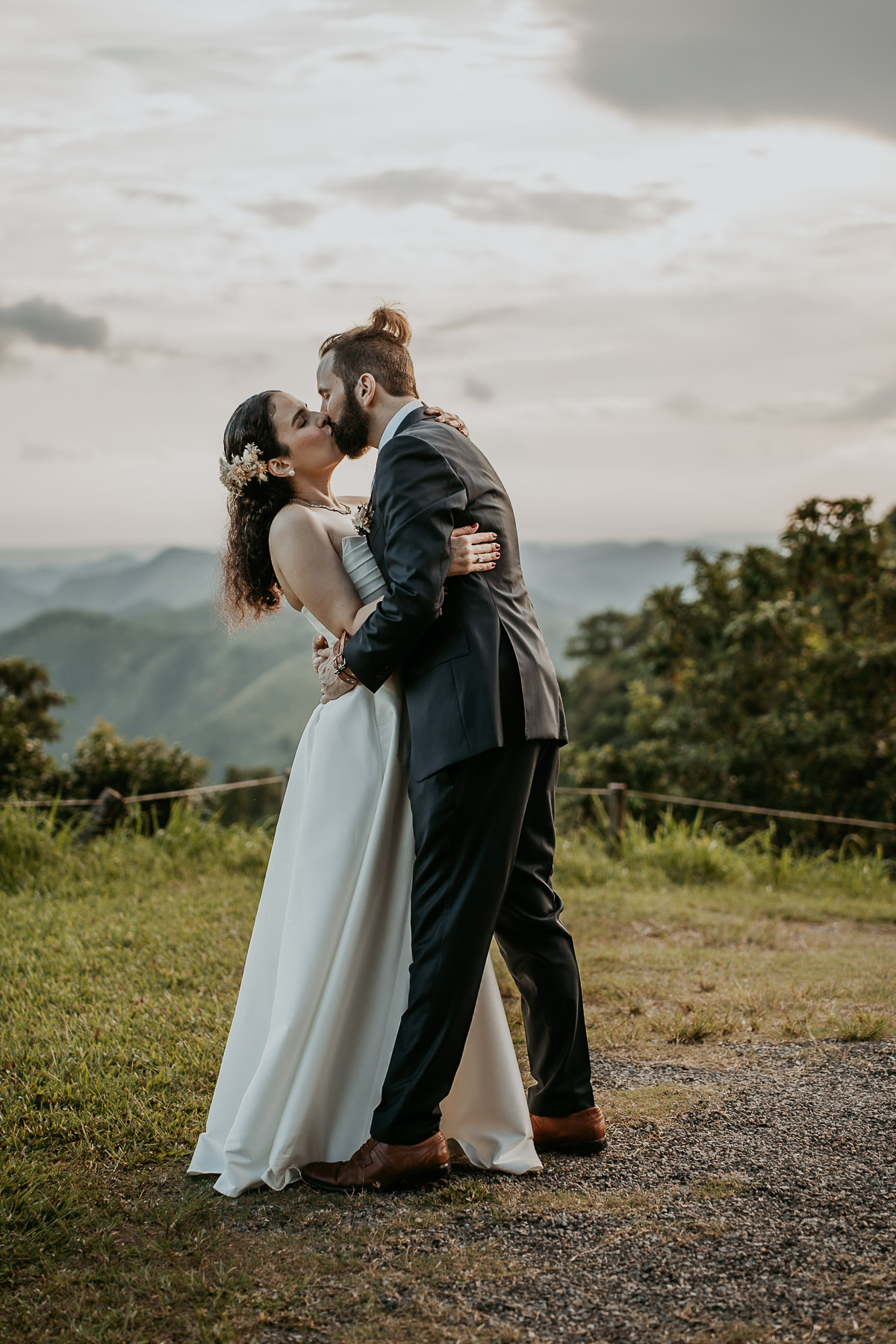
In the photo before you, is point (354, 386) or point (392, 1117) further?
point (354, 386)

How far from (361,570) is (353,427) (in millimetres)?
390

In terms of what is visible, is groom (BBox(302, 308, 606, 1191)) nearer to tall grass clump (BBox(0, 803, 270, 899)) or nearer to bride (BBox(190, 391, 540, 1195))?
bride (BBox(190, 391, 540, 1195))

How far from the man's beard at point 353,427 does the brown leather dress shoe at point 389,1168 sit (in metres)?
1.82

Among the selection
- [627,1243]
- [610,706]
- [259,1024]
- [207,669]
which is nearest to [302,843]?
[259,1024]

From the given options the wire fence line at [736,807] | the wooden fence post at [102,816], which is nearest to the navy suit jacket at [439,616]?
the wire fence line at [736,807]

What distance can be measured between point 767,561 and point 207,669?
502 ft

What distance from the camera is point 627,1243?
2570 millimetres

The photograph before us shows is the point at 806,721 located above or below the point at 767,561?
below

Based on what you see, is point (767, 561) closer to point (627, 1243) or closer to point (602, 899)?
point (602, 899)

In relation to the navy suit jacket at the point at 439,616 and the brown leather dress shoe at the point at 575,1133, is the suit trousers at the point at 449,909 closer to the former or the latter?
the navy suit jacket at the point at 439,616

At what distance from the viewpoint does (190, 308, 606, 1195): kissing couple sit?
2869 millimetres

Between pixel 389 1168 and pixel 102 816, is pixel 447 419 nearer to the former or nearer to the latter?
pixel 389 1168

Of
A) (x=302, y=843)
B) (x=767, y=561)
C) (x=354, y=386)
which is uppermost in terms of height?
(x=767, y=561)

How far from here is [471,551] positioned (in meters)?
2.90
